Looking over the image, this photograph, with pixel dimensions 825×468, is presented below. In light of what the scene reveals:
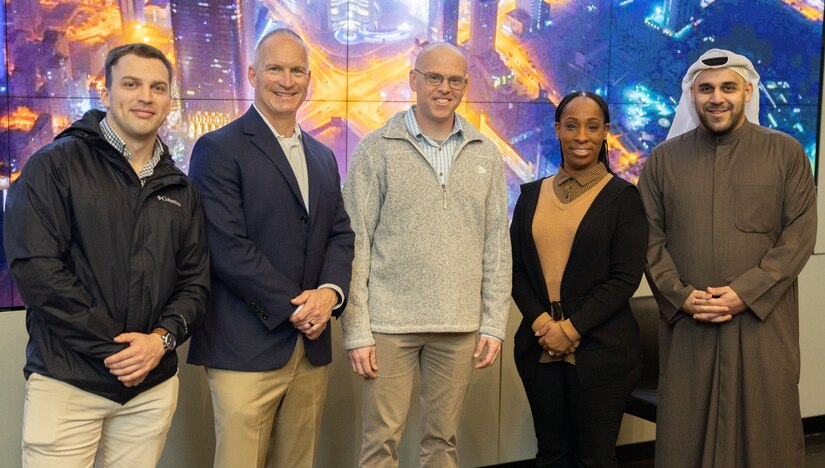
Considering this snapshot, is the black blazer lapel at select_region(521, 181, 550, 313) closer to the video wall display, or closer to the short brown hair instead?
the video wall display

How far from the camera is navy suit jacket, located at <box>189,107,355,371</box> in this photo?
102 inches

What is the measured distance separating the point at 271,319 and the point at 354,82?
152cm

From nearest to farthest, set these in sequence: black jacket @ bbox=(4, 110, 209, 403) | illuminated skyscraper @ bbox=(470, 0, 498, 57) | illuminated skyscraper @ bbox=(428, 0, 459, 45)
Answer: black jacket @ bbox=(4, 110, 209, 403)
illuminated skyscraper @ bbox=(428, 0, 459, 45)
illuminated skyscraper @ bbox=(470, 0, 498, 57)

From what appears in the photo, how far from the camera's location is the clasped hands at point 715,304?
10.2 ft

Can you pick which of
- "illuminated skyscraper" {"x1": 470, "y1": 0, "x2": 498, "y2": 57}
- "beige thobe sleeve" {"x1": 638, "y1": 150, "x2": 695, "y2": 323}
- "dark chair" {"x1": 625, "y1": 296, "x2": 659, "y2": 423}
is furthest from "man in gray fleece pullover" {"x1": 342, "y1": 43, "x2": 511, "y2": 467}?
"dark chair" {"x1": 625, "y1": 296, "x2": 659, "y2": 423}

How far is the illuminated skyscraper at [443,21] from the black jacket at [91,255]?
181 centimetres

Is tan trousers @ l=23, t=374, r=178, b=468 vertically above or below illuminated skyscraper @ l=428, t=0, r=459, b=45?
below

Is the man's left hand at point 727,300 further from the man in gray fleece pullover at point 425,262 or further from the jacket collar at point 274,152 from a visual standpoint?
the jacket collar at point 274,152

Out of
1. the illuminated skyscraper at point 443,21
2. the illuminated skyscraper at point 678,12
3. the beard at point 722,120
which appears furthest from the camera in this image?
the illuminated skyscraper at point 678,12

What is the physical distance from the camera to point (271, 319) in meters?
2.62

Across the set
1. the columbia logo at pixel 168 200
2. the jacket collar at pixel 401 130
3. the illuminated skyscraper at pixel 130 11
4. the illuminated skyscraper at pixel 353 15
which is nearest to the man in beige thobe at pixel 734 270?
the jacket collar at pixel 401 130

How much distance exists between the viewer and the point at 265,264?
8.54 feet

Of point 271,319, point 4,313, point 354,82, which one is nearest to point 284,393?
point 271,319

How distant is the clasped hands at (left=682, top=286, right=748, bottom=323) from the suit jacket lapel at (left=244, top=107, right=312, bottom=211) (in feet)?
4.98
